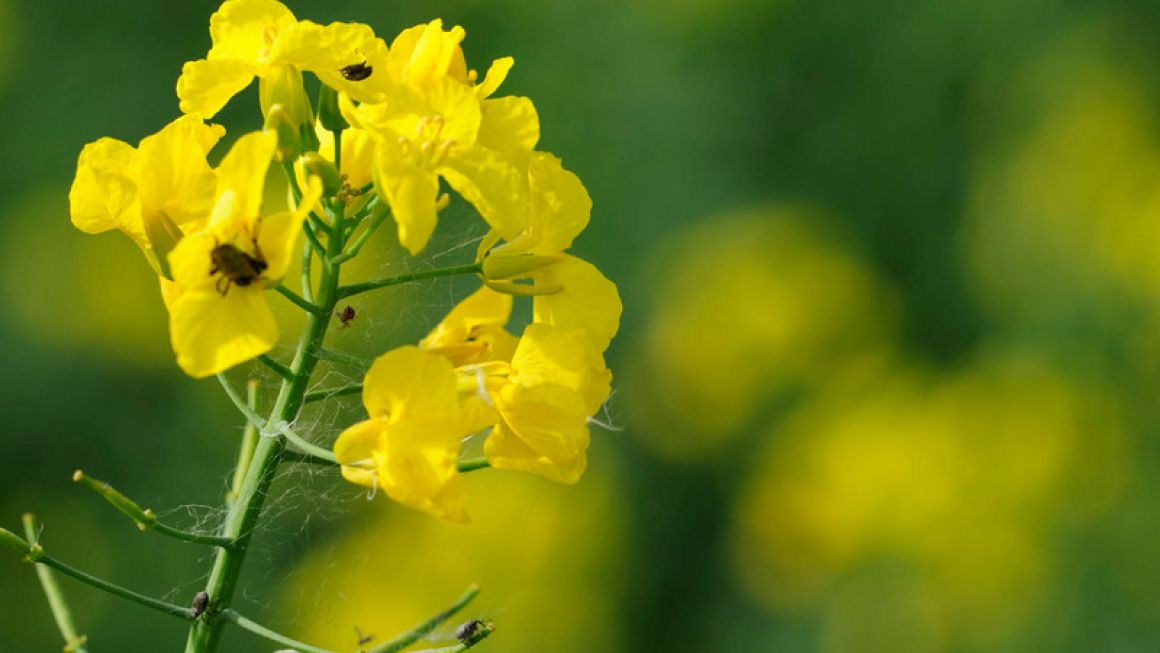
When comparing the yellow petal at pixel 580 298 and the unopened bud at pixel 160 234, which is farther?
the yellow petal at pixel 580 298

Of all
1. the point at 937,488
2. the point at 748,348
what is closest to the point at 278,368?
the point at 937,488

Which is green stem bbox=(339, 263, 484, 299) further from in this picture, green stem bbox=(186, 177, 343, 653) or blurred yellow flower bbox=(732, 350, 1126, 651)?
blurred yellow flower bbox=(732, 350, 1126, 651)

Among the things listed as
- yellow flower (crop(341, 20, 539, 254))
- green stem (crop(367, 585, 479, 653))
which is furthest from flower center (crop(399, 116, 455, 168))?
green stem (crop(367, 585, 479, 653))

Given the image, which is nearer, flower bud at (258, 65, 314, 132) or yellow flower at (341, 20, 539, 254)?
yellow flower at (341, 20, 539, 254)

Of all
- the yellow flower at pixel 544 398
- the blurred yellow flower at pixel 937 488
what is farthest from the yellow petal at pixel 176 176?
the blurred yellow flower at pixel 937 488

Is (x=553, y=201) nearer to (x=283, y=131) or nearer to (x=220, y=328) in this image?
(x=283, y=131)

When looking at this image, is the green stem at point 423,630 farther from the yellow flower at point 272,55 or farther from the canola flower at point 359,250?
the yellow flower at point 272,55
